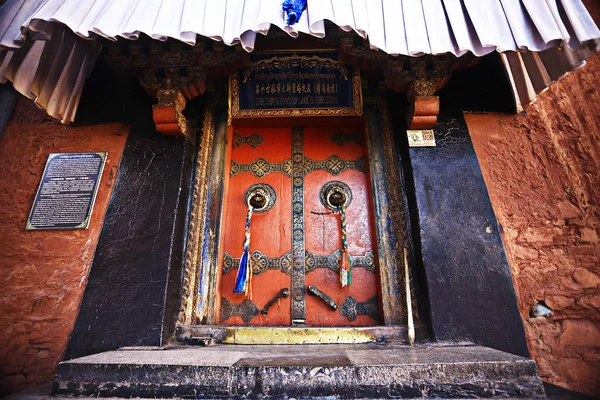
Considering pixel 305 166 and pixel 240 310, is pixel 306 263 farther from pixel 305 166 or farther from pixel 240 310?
pixel 305 166

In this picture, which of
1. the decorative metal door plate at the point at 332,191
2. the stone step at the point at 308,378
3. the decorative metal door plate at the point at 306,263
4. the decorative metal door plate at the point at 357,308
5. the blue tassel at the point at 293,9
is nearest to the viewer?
the stone step at the point at 308,378

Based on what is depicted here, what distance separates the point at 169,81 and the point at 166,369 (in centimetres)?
261

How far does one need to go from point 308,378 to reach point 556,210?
285cm

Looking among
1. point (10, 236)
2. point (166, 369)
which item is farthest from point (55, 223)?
point (166, 369)

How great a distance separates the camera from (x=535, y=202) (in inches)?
123

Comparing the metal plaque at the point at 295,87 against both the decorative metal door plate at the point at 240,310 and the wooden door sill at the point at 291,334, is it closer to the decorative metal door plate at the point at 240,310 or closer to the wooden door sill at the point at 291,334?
the decorative metal door plate at the point at 240,310

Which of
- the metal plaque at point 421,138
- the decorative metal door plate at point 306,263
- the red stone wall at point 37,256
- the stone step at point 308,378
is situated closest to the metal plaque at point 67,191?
the red stone wall at point 37,256

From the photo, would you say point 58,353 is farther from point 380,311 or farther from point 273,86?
point 273,86

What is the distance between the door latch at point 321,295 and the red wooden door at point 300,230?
0.05 feet

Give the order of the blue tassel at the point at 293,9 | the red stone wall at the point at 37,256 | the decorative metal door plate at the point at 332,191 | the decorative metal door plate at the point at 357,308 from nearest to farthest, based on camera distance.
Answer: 1. the blue tassel at the point at 293,9
2. the red stone wall at the point at 37,256
3. the decorative metal door plate at the point at 357,308
4. the decorative metal door plate at the point at 332,191

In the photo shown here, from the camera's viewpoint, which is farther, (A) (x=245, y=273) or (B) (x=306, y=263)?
(B) (x=306, y=263)

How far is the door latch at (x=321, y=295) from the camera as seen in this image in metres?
3.28

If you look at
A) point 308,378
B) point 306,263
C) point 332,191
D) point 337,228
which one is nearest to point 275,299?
point 306,263

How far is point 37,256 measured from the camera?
10.2 feet
